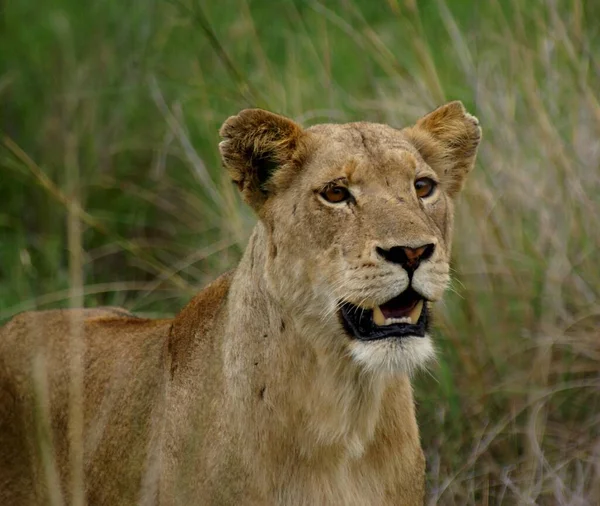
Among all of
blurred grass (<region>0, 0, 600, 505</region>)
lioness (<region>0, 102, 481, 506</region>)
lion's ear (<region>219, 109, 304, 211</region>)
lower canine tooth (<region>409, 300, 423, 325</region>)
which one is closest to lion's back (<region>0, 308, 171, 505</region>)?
lioness (<region>0, 102, 481, 506</region>)

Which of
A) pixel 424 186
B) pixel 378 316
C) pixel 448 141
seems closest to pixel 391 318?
pixel 378 316

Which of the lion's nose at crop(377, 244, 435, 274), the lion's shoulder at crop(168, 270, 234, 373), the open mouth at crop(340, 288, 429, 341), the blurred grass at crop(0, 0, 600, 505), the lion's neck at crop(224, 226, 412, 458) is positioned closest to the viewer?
the lion's nose at crop(377, 244, 435, 274)

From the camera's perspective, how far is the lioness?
3623 mm

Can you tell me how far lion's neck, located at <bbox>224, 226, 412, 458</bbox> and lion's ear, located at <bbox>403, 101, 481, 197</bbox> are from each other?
756mm

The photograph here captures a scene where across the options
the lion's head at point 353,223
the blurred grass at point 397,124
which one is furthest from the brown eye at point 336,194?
the blurred grass at point 397,124

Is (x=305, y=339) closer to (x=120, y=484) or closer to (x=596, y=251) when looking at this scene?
(x=120, y=484)

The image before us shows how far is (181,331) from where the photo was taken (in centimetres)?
420

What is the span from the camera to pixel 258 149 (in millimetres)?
3988

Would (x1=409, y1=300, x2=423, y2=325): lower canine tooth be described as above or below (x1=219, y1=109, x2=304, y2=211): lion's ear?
below

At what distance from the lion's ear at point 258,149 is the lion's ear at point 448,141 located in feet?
1.41

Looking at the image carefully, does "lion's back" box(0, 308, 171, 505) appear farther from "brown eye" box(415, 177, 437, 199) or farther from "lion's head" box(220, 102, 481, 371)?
"brown eye" box(415, 177, 437, 199)

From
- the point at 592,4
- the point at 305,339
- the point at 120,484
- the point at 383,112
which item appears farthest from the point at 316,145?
the point at 592,4

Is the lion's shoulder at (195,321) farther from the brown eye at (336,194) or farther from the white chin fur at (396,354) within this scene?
the white chin fur at (396,354)

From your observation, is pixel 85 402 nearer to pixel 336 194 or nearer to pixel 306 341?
pixel 306 341
